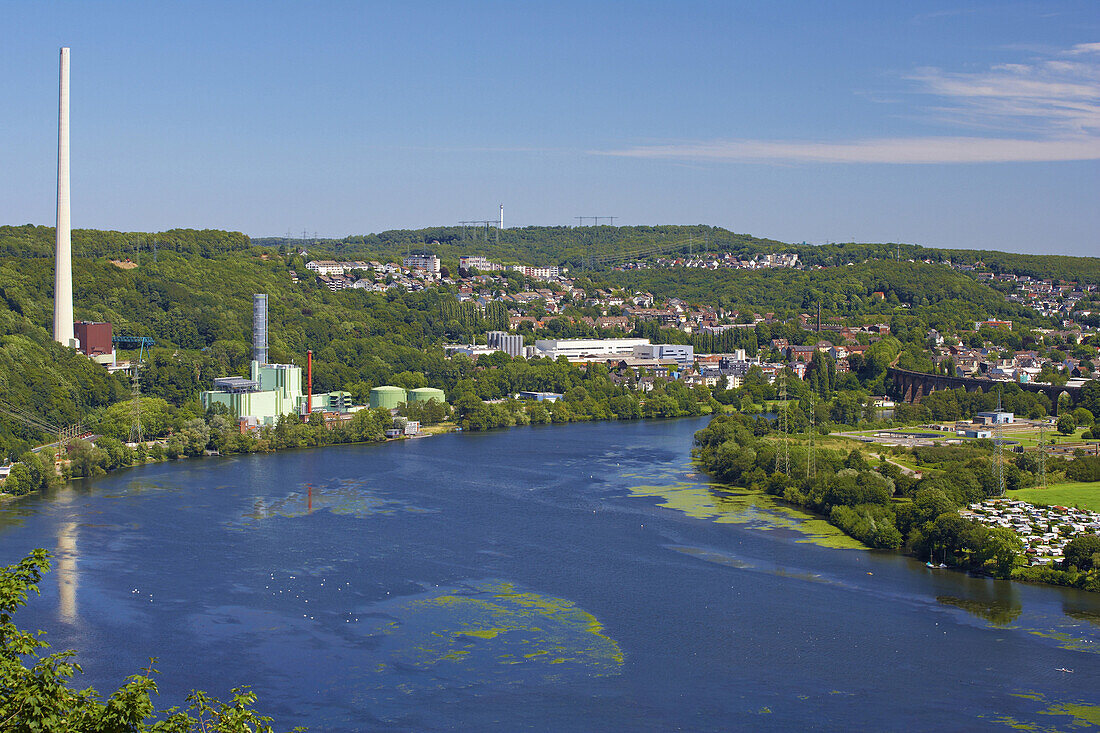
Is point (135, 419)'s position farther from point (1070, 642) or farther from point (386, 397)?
point (1070, 642)

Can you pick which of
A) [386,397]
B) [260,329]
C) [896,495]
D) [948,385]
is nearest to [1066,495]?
[896,495]

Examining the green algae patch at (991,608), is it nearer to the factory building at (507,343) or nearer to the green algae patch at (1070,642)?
the green algae patch at (1070,642)

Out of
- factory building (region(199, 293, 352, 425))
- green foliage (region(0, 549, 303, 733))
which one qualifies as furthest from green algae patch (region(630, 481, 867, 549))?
green foliage (region(0, 549, 303, 733))

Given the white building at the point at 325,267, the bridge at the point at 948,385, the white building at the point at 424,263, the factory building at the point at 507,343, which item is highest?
the white building at the point at 424,263

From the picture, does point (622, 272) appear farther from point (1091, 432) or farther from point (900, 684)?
point (900, 684)

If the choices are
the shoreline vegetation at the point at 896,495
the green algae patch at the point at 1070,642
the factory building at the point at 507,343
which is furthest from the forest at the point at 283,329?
the green algae patch at the point at 1070,642

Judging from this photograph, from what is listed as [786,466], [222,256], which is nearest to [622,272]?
[222,256]

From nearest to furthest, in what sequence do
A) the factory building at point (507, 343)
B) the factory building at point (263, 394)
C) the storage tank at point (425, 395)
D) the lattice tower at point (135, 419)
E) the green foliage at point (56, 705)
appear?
the green foliage at point (56, 705), the lattice tower at point (135, 419), the factory building at point (263, 394), the storage tank at point (425, 395), the factory building at point (507, 343)

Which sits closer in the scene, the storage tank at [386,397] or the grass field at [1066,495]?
the grass field at [1066,495]
